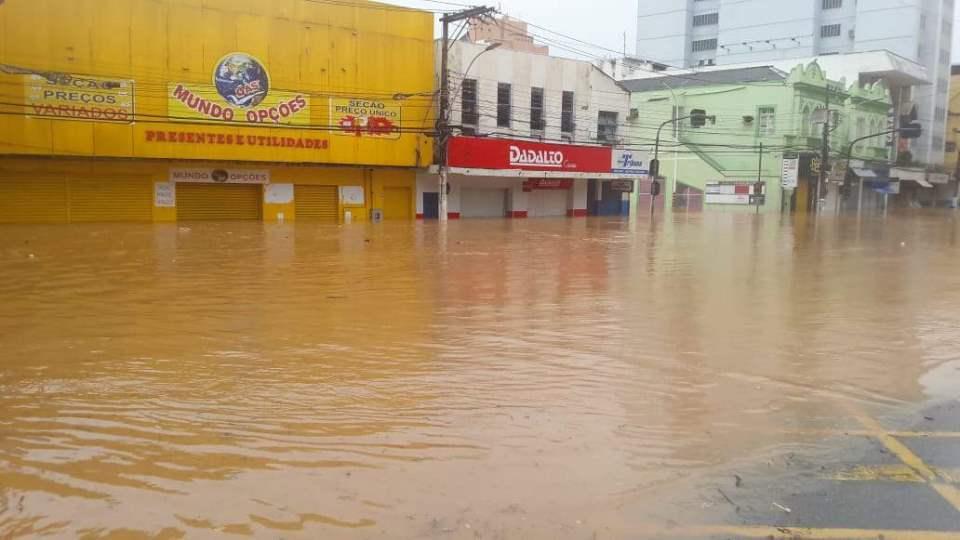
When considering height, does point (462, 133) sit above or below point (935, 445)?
above

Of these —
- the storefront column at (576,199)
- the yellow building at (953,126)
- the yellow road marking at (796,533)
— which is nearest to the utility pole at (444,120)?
the storefront column at (576,199)

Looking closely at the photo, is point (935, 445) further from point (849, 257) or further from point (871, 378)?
point (849, 257)

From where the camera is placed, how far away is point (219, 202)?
30.7 m

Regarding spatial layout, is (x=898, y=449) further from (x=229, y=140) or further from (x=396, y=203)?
(x=396, y=203)

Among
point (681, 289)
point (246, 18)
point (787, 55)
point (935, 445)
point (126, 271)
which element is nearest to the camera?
point (935, 445)

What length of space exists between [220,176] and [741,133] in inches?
1370

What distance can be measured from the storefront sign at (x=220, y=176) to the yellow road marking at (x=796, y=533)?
1147 inches

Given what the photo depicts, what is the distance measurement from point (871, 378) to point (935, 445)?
172 cm

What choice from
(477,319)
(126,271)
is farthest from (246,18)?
(477,319)

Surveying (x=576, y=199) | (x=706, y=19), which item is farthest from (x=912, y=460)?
(x=706, y=19)

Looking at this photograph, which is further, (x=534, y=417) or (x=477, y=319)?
(x=477, y=319)

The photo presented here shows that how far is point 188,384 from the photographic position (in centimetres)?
571

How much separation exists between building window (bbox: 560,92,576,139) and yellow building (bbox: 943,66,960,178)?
48.4m

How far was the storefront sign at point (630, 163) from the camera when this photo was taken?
40.2 metres
